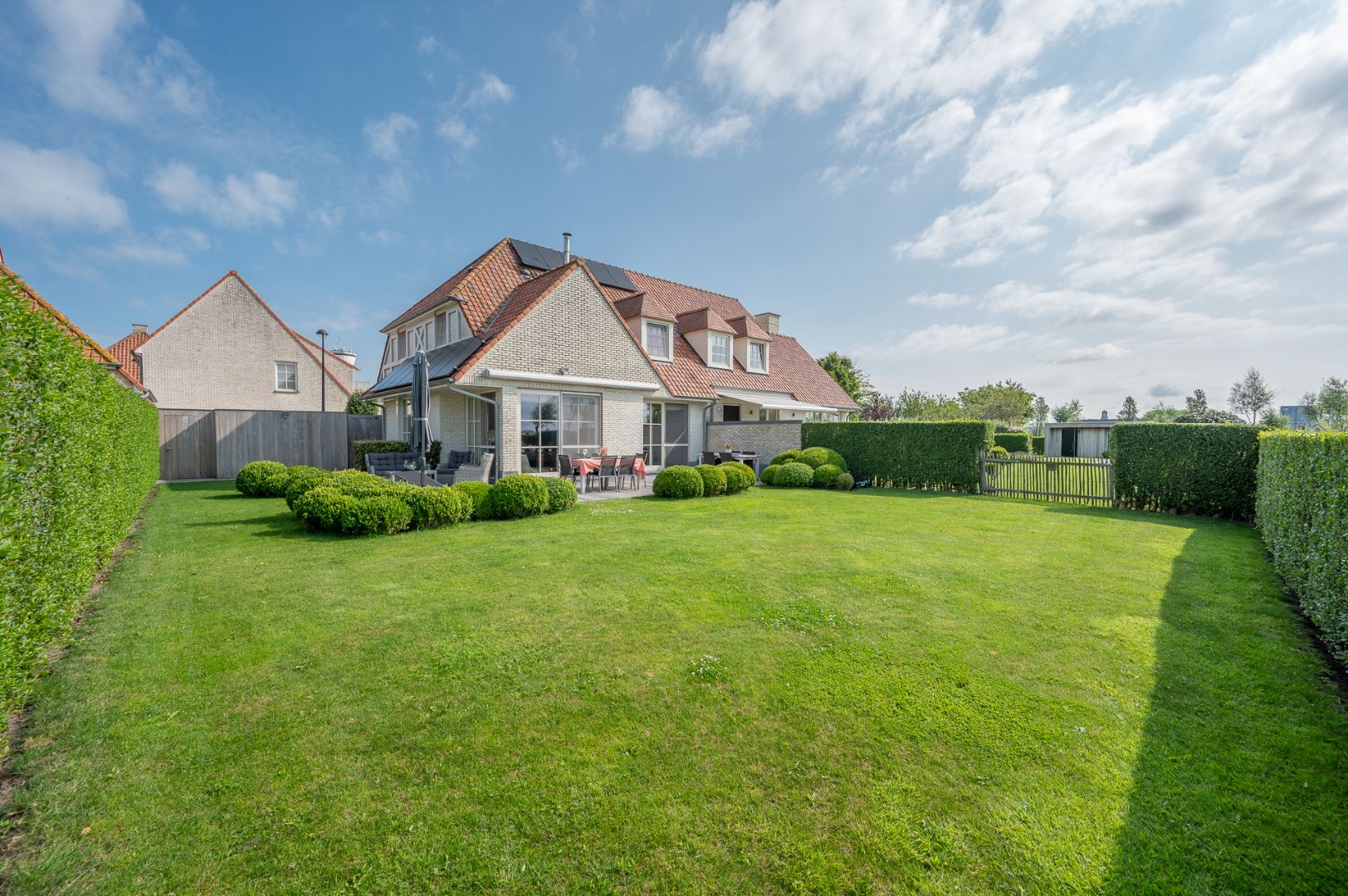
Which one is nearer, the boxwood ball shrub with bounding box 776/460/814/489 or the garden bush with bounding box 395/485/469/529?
the garden bush with bounding box 395/485/469/529

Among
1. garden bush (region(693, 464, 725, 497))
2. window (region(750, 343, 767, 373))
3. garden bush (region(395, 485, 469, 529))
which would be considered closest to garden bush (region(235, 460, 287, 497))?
garden bush (region(395, 485, 469, 529))

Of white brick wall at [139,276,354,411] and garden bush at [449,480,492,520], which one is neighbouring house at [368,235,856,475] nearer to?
garden bush at [449,480,492,520]

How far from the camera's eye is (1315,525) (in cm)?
556

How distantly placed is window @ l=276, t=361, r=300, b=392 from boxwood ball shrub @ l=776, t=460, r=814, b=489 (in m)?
25.5

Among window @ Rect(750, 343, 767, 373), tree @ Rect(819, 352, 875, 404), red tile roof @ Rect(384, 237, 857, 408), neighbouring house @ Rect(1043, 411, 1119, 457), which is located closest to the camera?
red tile roof @ Rect(384, 237, 857, 408)

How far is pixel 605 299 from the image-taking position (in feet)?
57.4

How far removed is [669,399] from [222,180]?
595 inches

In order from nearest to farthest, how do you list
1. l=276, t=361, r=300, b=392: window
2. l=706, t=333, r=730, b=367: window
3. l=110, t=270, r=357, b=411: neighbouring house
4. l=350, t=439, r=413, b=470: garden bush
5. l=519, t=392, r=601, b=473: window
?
1. l=519, t=392, r=601, b=473: window
2. l=350, t=439, r=413, b=470: garden bush
3. l=706, t=333, r=730, b=367: window
4. l=110, t=270, r=357, b=411: neighbouring house
5. l=276, t=361, r=300, b=392: window

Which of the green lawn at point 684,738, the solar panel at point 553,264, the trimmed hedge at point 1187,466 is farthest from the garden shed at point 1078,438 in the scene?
the green lawn at point 684,738

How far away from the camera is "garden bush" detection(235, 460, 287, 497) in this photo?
45.3ft

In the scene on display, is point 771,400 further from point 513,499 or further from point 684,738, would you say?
point 684,738

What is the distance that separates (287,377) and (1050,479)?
33.7m

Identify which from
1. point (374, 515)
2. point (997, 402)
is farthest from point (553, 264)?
point (997, 402)

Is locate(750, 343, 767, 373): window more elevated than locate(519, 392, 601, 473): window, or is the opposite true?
locate(750, 343, 767, 373): window
